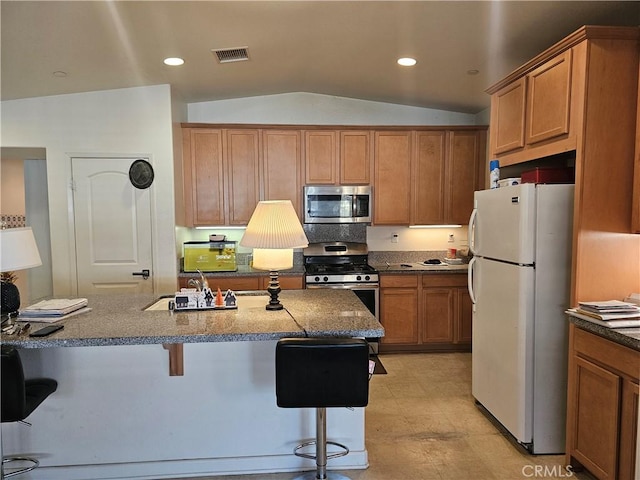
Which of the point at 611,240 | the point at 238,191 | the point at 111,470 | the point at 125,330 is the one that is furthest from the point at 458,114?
the point at 111,470

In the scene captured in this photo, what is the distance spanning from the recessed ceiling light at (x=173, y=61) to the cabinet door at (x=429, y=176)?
244 cm

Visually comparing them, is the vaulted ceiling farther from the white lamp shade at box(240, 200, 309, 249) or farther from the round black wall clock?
the white lamp shade at box(240, 200, 309, 249)

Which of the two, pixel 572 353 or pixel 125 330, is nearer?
pixel 125 330

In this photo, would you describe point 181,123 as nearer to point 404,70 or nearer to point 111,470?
point 404,70

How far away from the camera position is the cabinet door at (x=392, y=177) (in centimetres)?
448

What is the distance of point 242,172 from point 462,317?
270cm

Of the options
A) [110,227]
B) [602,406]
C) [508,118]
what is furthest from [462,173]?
[110,227]

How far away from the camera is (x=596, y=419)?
6.97 ft

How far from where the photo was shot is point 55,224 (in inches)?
153

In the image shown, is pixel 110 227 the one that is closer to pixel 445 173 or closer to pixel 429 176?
pixel 429 176

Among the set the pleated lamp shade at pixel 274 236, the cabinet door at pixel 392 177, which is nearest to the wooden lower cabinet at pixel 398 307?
the cabinet door at pixel 392 177

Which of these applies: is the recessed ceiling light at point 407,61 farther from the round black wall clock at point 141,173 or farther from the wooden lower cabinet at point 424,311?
the round black wall clock at point 141,173

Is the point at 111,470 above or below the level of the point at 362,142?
below

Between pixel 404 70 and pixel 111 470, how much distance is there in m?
3.48
